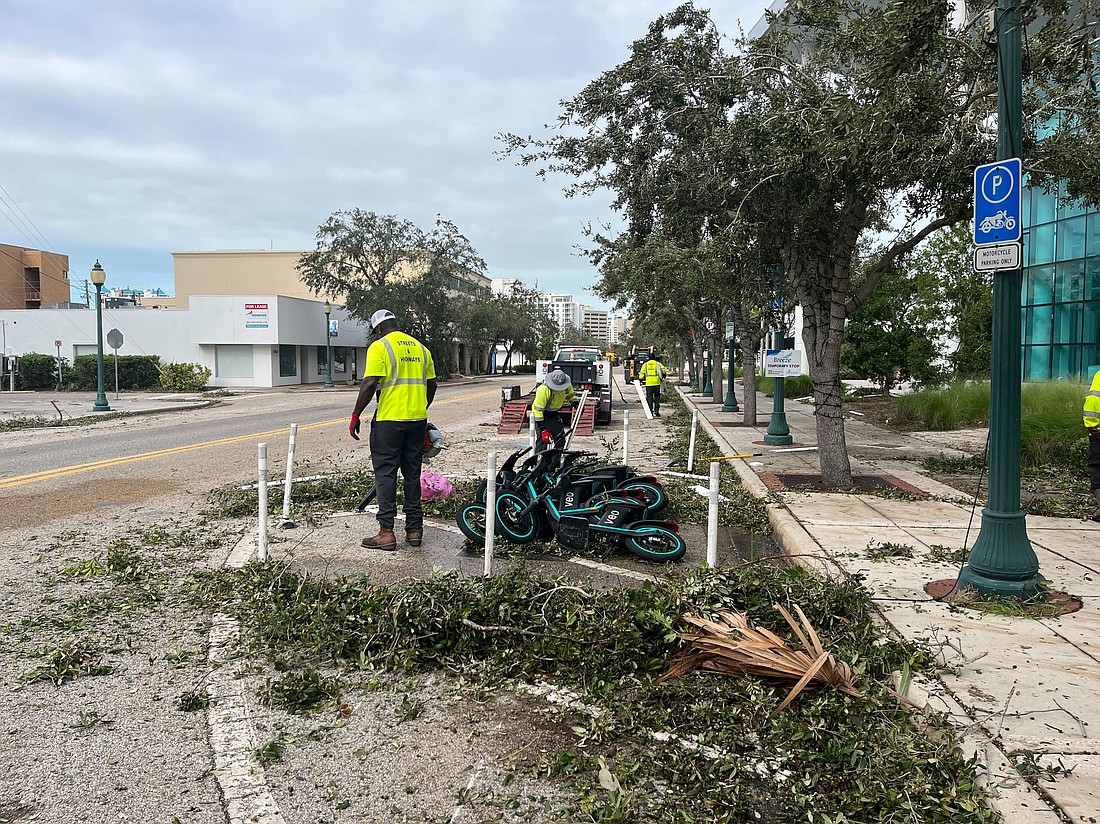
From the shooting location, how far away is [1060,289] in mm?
27250

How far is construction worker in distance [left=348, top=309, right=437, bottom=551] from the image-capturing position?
7.60 metres

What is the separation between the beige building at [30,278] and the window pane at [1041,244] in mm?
80451

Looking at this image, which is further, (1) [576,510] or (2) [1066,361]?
(2) [1066,361]

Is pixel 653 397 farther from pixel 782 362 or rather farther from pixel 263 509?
pixel 263 509

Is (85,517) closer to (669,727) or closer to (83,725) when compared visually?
(83,725)

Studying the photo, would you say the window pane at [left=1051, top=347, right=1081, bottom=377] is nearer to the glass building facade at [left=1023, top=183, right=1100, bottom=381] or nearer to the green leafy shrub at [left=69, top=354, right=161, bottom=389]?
the glass building facade at [left=1023, top=183, right=1100, bottom=381]

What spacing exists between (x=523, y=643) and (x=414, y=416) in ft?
10.4

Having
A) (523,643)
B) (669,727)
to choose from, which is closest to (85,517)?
(523,643)

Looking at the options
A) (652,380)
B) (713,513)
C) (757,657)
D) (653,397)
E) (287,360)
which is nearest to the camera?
(757,657)

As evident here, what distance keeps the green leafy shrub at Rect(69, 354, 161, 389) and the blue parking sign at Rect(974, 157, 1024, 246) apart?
4438 cm

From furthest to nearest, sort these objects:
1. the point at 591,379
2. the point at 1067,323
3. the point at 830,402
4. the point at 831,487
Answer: the point at 1067,323 < the point at 591,379 < the point at 830,402 < the point at 831,487

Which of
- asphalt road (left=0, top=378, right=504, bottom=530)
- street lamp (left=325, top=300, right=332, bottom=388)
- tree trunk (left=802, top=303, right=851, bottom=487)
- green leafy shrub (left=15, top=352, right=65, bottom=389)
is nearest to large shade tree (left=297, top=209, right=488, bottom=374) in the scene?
street lamp (left=325, top=300, right=332, bottom=388)

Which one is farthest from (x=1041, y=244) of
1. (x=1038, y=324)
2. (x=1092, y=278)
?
(x=1092, y=278)

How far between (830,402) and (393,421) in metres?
6.21
